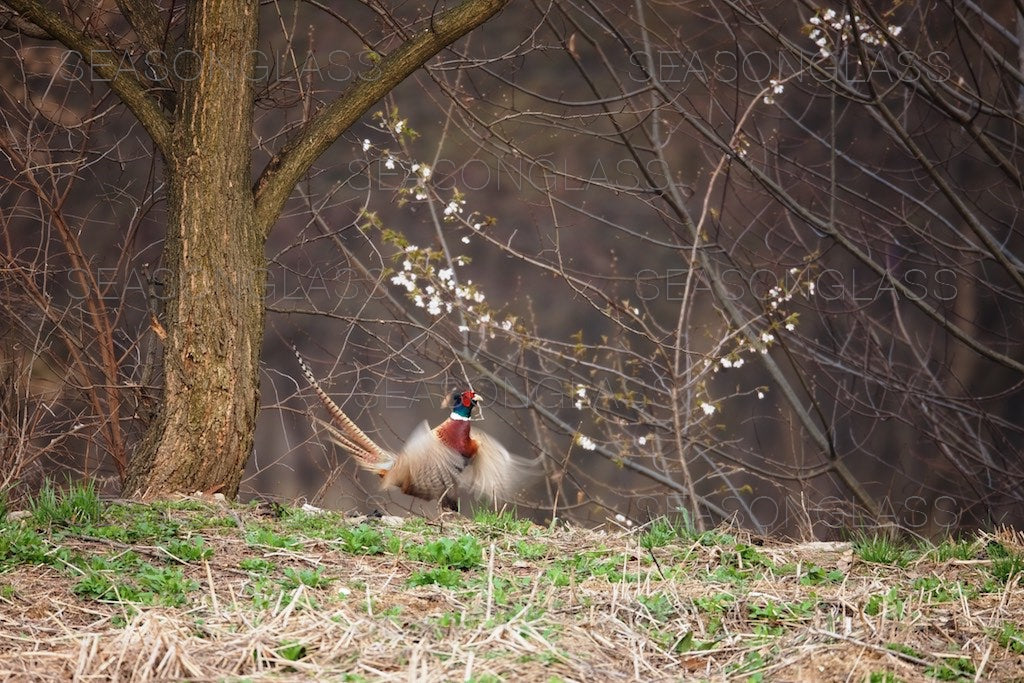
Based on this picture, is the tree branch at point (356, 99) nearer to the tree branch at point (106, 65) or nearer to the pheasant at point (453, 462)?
the tree branch at point (106, 65)

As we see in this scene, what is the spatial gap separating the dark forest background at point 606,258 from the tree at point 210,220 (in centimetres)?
23

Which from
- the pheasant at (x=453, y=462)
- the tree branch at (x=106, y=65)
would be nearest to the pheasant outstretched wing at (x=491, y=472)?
the pheasant at (x=453, y=462)

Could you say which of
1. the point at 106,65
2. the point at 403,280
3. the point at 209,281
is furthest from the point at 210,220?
the point at 403,280

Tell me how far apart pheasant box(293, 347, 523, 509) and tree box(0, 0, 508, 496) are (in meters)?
0.80

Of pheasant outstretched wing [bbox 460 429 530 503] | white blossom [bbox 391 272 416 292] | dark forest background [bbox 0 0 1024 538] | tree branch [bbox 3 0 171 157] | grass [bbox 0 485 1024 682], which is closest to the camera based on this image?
grass [bbox 0 485 1024 682]

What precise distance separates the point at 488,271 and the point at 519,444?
127 cm

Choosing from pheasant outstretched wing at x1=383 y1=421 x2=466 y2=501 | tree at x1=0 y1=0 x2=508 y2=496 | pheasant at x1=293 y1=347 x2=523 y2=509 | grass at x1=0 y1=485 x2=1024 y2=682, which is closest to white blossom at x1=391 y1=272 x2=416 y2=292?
pheasant at x1=293 y1=347 x2=523 y2=509

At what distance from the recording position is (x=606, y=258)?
25.3 feet

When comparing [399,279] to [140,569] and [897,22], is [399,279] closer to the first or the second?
[140,569]

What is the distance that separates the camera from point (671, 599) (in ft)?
9.21

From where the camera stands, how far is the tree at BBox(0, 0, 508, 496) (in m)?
4.27

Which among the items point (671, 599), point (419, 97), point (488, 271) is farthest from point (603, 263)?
point (671, 599)

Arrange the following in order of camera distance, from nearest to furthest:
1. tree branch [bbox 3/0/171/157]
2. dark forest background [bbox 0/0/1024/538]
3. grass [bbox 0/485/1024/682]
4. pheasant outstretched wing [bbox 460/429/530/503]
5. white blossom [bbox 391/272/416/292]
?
1. grass [bbox 0/485/1024/682]
2. tree branch [bbox 3/0/171/157]
3. dark forest background [bbox 0/0/1024/538]
4. pheasant outstretched wing [bbox 460/429/530/503]
5. white blossom [bbox 391/272/416/292]

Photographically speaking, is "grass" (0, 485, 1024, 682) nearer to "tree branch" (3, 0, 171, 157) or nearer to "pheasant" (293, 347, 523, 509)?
"pheasant" (293, 347, 523, 509)
